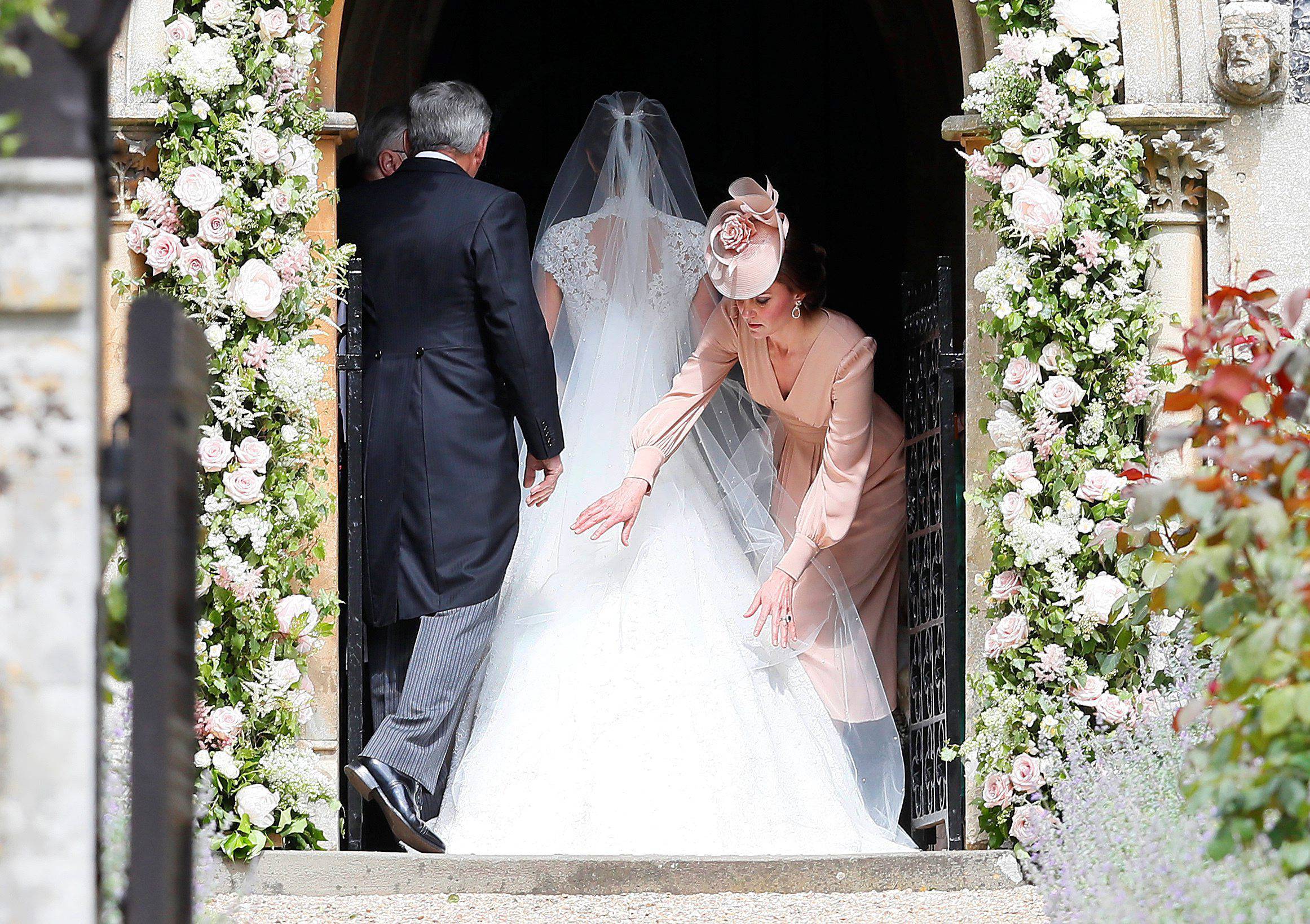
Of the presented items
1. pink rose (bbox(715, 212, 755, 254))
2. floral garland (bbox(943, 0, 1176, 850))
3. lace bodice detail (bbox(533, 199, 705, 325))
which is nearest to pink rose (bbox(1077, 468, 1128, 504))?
floral garland (bbox(943, 0, 1176, 850))

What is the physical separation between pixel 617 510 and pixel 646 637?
15.0 inches

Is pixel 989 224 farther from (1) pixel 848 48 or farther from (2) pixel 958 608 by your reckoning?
(1) pixel 848 48

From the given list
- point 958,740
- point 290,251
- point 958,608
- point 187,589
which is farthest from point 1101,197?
point 187,589

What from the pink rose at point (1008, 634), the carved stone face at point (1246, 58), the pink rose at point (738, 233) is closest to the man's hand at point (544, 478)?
the pink rose at point (738, 233)

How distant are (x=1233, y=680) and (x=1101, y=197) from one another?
2.43 m

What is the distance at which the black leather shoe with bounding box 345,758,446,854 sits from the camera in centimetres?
435

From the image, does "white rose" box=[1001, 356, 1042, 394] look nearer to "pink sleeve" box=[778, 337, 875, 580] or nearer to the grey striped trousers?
"pink sleeve" box=[778, 337, 875, 580]

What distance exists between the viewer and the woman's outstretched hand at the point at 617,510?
4.74 m

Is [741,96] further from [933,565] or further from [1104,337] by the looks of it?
[1104,337]

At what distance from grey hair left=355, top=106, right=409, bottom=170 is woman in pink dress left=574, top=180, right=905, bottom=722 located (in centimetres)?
120

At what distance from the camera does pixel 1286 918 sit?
235 centimetres

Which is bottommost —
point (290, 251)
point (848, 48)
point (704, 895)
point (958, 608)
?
point (704, 895)

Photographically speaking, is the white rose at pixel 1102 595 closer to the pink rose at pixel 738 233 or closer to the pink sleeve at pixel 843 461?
the pink sleeve at pixel 843 461

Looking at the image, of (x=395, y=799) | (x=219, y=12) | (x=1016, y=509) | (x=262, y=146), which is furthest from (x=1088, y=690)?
(x=219, y=12)
